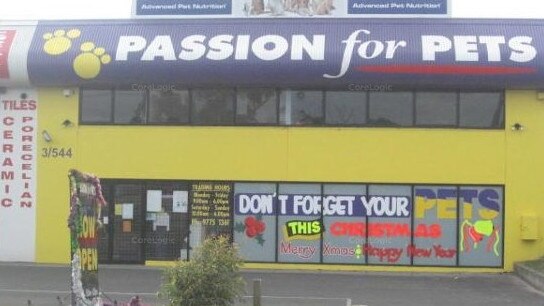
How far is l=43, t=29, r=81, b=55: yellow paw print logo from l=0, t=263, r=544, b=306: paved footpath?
5.85 metres

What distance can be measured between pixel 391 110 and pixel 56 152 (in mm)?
9253

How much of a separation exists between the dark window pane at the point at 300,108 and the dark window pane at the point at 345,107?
0.83 ft

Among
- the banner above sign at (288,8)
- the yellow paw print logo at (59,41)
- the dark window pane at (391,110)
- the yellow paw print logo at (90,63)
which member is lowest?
the dark window pane at (391,110)

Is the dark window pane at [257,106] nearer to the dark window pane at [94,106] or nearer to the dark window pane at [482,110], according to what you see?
the dark window pane at [94,106]

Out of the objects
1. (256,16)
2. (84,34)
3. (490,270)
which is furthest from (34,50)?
(490,270)

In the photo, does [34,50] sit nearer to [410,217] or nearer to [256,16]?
[256,16]

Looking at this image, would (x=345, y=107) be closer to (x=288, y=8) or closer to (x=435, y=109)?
(x=435, y=109)

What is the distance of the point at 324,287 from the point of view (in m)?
17.5

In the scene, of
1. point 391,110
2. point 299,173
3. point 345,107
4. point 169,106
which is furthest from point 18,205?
point 391,110

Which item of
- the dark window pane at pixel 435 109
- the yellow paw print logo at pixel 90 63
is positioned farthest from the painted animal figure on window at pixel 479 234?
the yellow paw print logo at pixel 90 63

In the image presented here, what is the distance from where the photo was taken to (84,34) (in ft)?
69.5

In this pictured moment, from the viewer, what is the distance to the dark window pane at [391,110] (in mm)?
20594

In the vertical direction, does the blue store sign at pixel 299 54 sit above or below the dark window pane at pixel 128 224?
above

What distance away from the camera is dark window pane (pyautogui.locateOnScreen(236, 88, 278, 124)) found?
2083cm
